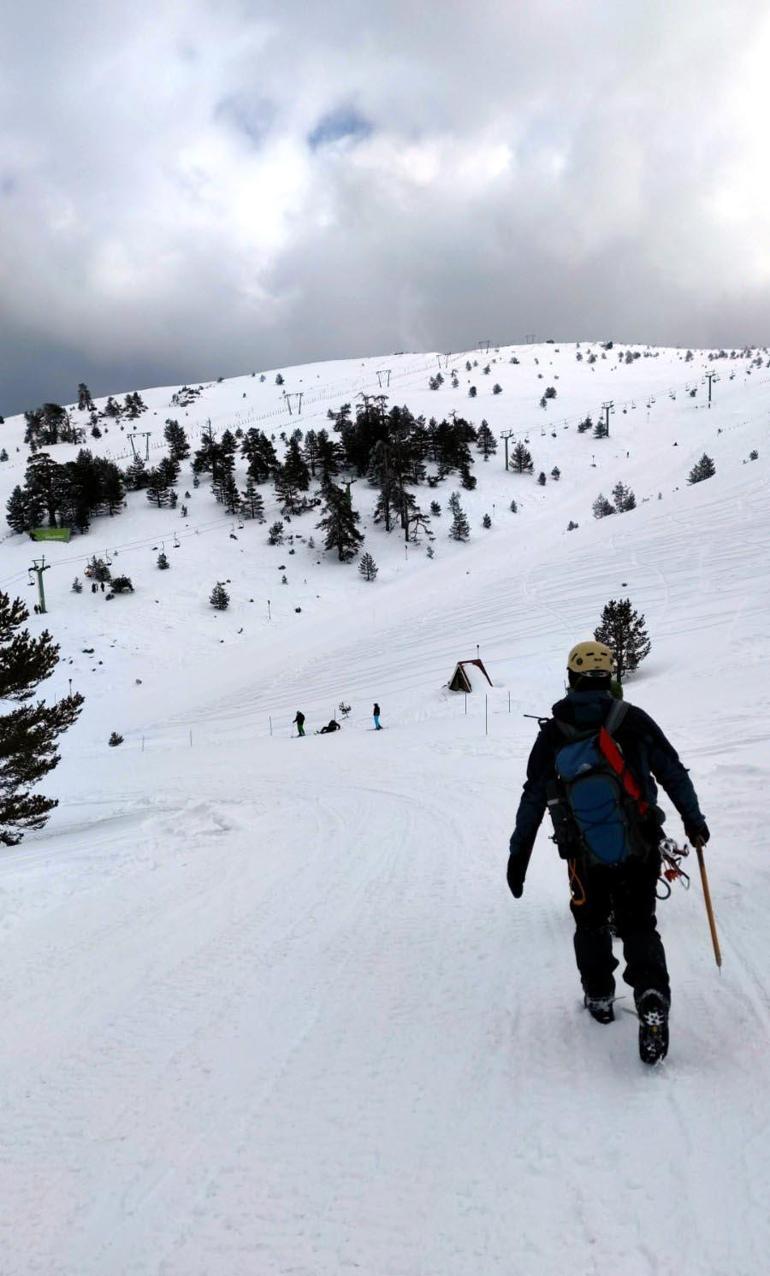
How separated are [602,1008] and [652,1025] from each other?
51 centimetres

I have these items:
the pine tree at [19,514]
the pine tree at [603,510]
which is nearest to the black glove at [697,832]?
the pine tree at [603,510]

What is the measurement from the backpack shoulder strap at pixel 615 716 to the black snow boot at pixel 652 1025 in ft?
4.23

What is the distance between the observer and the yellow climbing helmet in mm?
3498

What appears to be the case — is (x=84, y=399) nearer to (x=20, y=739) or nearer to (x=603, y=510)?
(x=603, y=510)

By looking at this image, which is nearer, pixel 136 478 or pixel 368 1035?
pixel 368 1035

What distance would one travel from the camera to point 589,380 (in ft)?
355

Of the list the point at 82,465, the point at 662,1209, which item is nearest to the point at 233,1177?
the point at 662,1209

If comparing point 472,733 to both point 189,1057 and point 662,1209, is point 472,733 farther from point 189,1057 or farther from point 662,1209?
point 662,1209

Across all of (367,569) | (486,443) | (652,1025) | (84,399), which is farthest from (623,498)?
(84,399)

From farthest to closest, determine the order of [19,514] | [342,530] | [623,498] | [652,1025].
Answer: [19,514], [623,498], [342,530], [652,1025]

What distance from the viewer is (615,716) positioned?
11.1 ft

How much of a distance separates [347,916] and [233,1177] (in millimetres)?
3312

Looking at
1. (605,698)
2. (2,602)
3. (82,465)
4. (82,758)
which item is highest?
(82,465)

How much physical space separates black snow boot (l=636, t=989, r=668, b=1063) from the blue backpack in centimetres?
65
